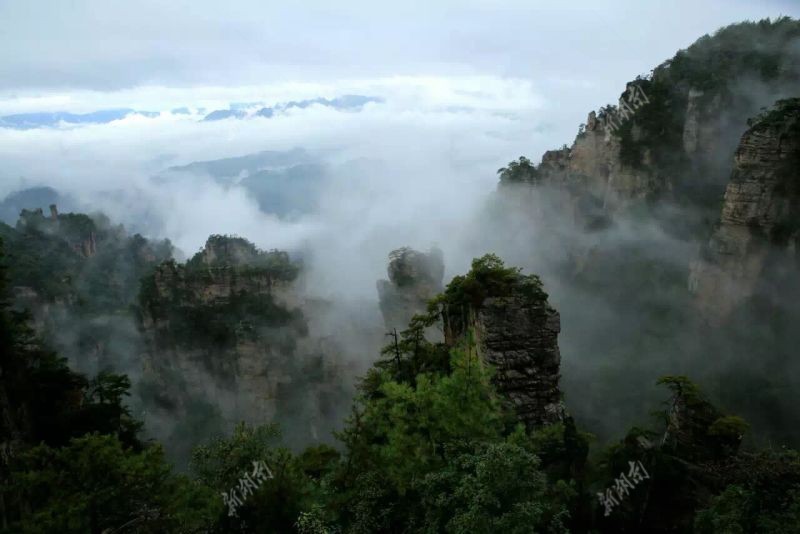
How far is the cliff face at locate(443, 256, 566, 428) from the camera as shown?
2516 centimetres

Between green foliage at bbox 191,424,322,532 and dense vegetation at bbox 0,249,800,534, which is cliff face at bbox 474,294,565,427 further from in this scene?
green foliage at bbox 191,424,322,532

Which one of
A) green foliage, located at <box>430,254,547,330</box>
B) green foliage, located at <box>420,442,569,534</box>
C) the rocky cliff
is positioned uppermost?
the rocky cliff

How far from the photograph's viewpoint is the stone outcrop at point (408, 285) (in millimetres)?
63531

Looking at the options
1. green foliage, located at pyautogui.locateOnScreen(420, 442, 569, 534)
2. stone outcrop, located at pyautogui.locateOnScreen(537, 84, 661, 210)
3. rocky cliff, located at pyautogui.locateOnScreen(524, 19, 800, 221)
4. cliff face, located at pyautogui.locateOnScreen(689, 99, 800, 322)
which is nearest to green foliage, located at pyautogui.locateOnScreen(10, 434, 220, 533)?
green foliage, located at pyautogui.locateOnScreen(420, 442, 569, 534)

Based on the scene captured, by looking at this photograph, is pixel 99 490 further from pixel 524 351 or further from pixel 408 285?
pixel 408 285

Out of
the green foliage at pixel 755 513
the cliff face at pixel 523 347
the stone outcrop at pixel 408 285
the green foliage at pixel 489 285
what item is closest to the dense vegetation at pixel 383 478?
the green foliage at pixel 755 513

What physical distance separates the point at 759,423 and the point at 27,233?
96301mm

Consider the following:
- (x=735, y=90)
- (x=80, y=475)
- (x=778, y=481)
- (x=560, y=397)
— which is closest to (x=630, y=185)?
(x=735, y=90)

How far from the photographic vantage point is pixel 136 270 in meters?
101

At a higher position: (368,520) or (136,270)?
(368,520)

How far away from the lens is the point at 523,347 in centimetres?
2533

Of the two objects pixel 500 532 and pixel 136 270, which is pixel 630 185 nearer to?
pixel 500 532

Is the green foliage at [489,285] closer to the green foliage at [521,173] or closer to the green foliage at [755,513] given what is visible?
the green foliage at [755,513]

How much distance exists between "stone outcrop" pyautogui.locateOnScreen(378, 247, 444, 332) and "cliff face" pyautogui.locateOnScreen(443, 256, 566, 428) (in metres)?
36.9
